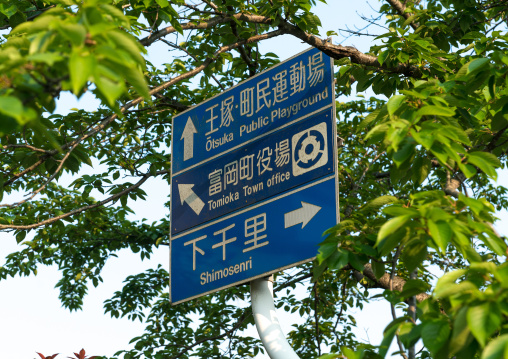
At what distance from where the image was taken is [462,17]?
549cm

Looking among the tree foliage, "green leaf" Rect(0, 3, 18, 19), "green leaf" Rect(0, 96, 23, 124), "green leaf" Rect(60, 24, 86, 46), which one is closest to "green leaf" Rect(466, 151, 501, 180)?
the tree foliage

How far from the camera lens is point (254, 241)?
3.46 metres

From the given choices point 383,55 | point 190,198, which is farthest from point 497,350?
point 383,55

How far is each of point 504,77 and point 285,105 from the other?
3.89 ft

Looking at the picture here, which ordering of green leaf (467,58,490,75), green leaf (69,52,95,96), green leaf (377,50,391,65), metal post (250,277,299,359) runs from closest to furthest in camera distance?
green leaf (69,52,95,96) < green leaf (467,58,490,75) < metal post (250,277,299,359) < green leaf (377,50,391,65)

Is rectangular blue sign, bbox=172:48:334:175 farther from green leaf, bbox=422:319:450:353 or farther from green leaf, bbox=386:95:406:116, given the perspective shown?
green leaf, bbox=422:319:450:353

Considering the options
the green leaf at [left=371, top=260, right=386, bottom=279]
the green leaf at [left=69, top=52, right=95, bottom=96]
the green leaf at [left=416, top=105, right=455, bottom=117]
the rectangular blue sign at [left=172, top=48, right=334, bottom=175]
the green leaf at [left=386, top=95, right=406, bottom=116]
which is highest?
the rectangular blue sign at [left=172, top=48, right=334, bottom=175]

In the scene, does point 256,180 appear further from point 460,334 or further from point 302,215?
point 460,334

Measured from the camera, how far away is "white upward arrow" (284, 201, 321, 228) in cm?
324

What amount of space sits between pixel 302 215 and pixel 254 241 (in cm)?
34

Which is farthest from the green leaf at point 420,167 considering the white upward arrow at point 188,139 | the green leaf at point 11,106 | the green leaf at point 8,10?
the green leaf at point 8,10

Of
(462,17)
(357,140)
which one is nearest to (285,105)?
(462,17)

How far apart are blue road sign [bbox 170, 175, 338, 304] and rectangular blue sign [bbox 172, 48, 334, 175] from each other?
1.57 feet

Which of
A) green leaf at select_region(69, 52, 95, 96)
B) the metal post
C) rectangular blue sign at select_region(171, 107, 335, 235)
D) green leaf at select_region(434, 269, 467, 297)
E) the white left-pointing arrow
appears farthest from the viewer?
the white left-pointing arrow
